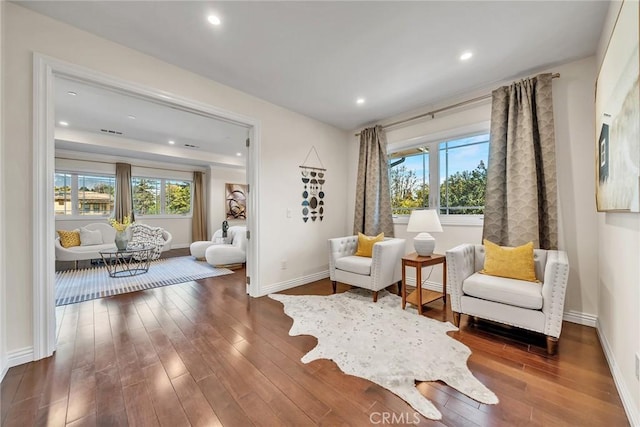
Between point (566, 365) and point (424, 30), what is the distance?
271cm

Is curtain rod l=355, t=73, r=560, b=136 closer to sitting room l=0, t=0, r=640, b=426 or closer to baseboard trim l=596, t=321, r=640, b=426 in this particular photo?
sitting room l=0, t=0, r=640, b=426

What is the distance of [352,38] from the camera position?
211 centimetres

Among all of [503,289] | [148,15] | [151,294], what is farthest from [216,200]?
[503,289]

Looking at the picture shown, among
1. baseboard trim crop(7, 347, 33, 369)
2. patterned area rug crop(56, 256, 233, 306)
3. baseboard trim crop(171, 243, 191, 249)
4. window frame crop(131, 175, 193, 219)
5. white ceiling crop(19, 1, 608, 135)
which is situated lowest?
patterned area rug crop(56, 256, 233, 306)

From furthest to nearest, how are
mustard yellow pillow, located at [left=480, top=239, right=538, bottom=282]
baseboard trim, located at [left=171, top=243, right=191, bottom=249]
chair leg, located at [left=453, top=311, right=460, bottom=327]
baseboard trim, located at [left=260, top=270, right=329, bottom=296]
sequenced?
baseboard trim, located at [left=171, top=243, right=191, bottom=249] < baseboard trim, located at [left=260, top=270, right=329, bottom=296] < chair leg, located at [left=453, top=311, right=460, bottom=327] < mustard yellow pillow, located at [left=480, top=239, right=538, bottom=282]

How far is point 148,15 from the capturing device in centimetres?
188

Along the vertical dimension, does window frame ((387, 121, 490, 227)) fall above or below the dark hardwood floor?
above

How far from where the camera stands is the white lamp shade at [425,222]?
277 centimetres

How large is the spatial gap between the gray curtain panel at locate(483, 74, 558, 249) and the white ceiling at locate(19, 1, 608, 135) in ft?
0.91

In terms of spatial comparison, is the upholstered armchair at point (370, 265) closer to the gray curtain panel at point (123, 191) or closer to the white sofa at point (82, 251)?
the white sofa at point (82, 251)

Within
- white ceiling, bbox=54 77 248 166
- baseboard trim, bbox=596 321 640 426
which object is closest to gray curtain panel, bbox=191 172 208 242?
white ceiling, bbox=54 77 248 166

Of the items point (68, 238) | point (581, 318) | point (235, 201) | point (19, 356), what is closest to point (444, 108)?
point (581, 318)

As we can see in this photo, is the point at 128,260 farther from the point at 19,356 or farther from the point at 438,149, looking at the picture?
the point at 438,149

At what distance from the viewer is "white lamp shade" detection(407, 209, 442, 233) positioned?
2.77m
